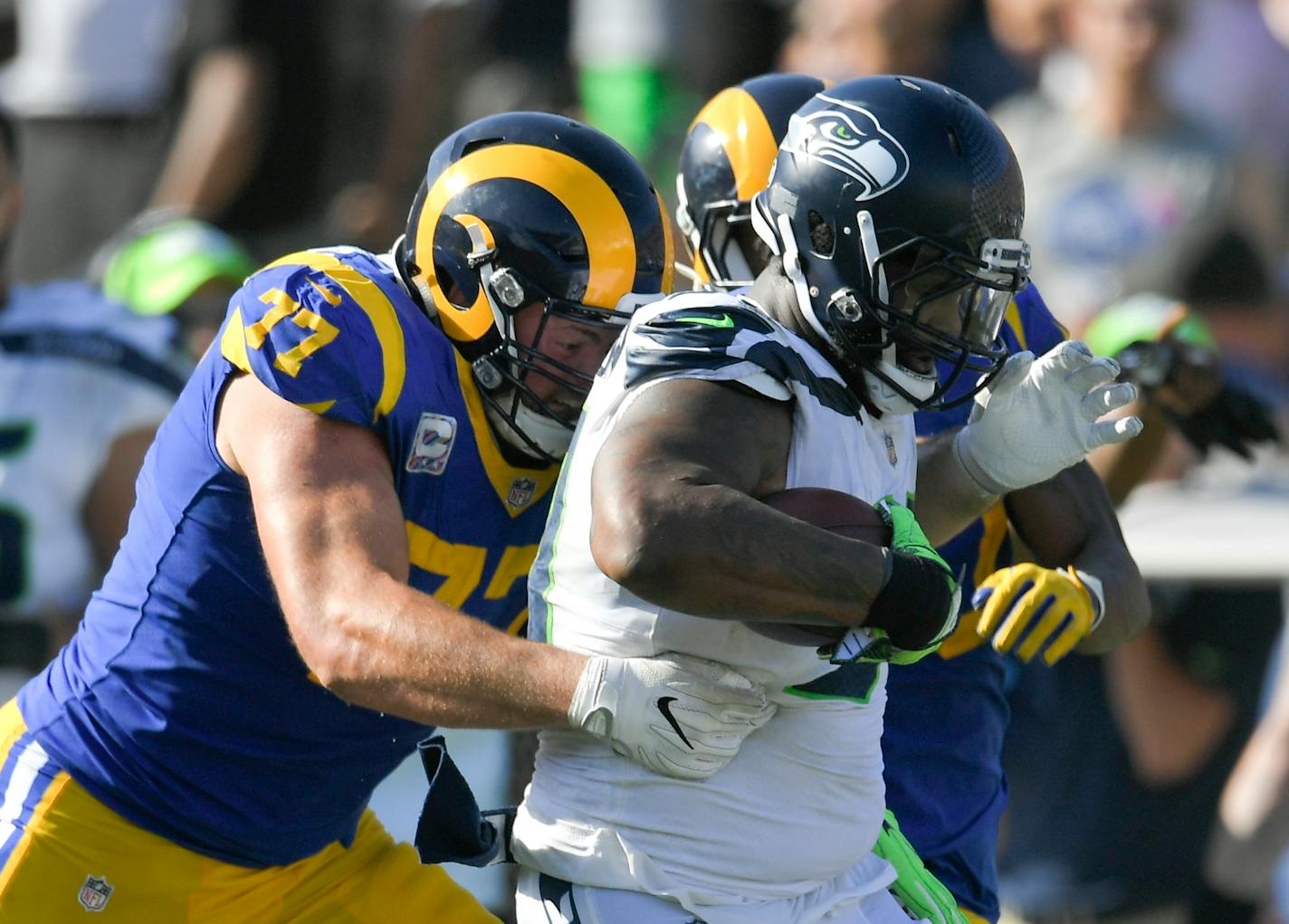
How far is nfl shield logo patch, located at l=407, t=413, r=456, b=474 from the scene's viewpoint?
336cm

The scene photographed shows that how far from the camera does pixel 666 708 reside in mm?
2729

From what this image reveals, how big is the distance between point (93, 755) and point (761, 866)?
4.28ft

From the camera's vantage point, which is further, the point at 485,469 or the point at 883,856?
the point at 485,469

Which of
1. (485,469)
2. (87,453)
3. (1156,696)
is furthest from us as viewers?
(1156,696)

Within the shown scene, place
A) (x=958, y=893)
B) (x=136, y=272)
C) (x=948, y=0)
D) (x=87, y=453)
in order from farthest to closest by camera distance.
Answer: (x=948, y=0) → (x=136, y=272) → (x=87, y=453) → (x=958, y=893)

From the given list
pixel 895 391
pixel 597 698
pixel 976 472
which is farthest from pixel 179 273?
pixel 597 698

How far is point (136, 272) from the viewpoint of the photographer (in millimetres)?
7117

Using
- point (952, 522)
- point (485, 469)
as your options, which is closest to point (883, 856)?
point (952, 522)

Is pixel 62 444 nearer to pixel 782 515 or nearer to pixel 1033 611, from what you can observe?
Result: pixel 1033 611

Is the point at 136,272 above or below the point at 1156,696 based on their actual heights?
above

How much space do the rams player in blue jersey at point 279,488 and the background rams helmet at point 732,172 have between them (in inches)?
25.3

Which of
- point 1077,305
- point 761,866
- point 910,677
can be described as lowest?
point 1077,305

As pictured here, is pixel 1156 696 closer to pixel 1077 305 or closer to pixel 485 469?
pixel 1077 305

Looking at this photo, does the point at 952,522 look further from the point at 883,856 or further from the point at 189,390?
the point at 189,390
